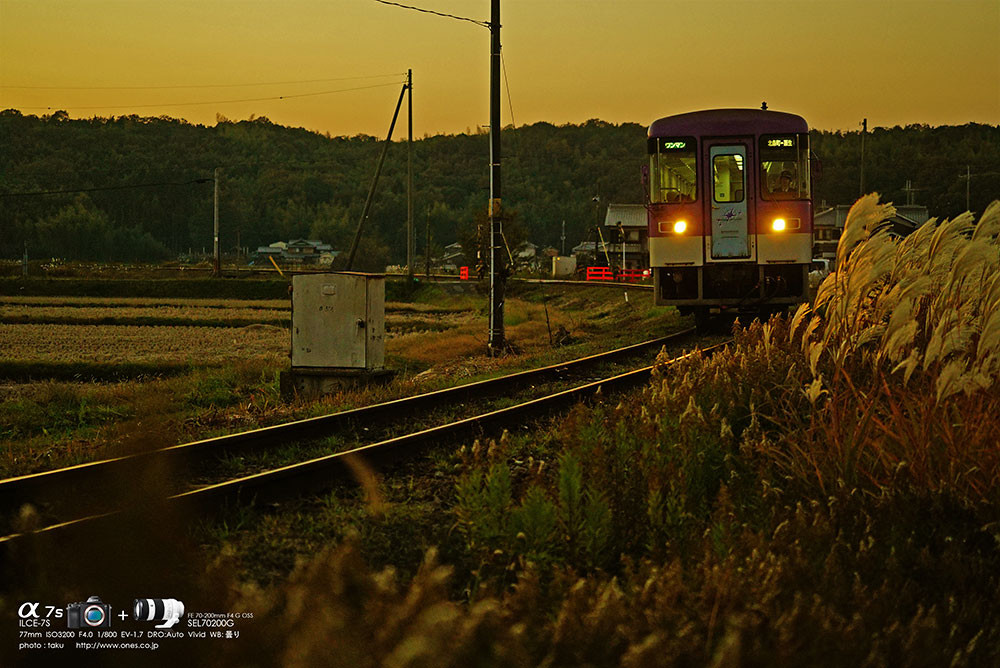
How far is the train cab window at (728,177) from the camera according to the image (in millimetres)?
18067

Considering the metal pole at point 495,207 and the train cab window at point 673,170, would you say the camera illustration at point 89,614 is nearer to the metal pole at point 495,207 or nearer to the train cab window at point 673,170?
the metal pole at point 495,207

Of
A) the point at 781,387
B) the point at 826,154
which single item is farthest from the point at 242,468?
the point at 826,154

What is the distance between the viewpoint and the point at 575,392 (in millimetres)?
10680

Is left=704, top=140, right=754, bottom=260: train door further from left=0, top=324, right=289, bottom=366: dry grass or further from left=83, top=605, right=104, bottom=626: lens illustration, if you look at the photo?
left=83, top=605, right=104, bottom=626: lens illustration

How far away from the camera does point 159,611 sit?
9.00ft

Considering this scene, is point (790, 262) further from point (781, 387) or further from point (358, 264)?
point (358, 264)

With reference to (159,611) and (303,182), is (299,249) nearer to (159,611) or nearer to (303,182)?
(303,182)

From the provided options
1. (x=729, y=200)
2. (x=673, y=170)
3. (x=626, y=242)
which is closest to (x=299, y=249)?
(x=626, y=242)

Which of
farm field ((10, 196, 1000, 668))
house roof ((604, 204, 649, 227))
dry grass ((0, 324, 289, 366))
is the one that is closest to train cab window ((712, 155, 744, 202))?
dry grass ((0, 324, 289, 366))

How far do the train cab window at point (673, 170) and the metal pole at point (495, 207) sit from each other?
8.57 feet

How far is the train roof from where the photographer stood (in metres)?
17.8

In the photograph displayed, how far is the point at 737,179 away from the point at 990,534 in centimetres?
1360

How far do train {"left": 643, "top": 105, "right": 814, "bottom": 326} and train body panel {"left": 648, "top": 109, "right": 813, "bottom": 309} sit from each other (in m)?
0.02

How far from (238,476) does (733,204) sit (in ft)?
40.9
